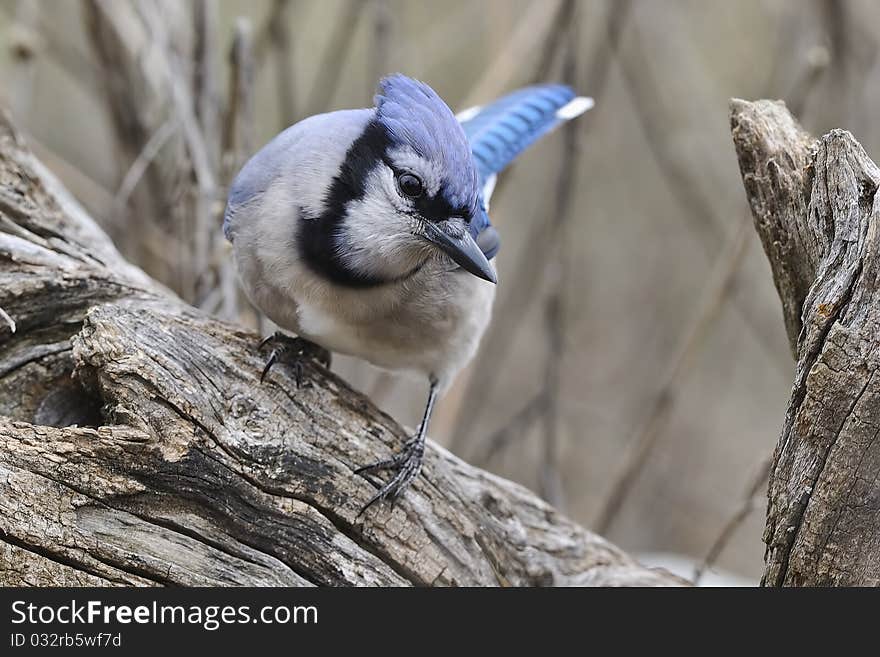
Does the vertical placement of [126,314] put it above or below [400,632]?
above

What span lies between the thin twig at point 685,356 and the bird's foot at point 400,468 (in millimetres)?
910

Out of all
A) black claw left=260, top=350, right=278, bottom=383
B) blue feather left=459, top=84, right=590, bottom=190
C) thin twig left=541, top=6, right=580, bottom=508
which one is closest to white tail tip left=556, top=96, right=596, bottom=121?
blue feather left=459, top=84, right=590, bottom=190

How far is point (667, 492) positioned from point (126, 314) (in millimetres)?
3068

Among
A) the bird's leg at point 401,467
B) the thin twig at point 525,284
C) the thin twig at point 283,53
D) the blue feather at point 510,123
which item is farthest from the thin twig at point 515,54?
the bird's leg at point 401,467

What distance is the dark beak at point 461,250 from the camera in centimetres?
193

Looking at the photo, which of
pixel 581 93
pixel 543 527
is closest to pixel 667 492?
pixel 581 93

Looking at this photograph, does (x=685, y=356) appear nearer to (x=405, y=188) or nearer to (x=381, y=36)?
(x=405, y=188)

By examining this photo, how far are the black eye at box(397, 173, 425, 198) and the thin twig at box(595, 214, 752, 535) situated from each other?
1.09m

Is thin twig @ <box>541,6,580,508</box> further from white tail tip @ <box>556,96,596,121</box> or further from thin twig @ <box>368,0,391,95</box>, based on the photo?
thin twig @ <box>368,0,391,95</box>

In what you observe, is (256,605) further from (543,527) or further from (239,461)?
(543,527)

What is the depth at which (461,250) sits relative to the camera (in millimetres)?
1921

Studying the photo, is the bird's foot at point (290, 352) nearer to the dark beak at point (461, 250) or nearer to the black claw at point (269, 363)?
the black claw at point (269, 363)

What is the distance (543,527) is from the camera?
2334mm

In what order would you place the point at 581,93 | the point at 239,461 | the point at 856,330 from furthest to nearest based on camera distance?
the point at 581,93, the point at 239,461, the point at 856,330
